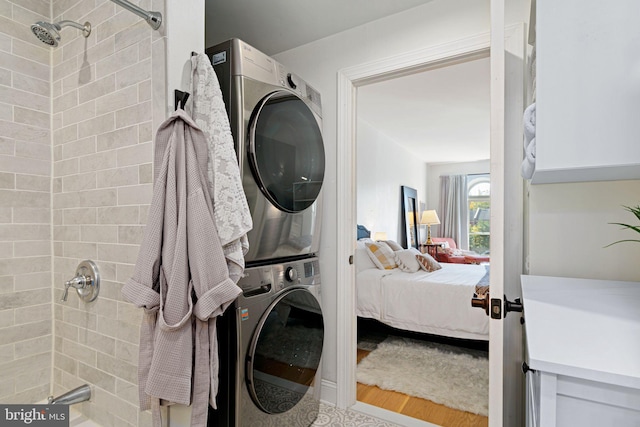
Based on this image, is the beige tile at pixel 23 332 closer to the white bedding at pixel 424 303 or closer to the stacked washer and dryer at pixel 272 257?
the stacked washer and dryer at pixel 272 257

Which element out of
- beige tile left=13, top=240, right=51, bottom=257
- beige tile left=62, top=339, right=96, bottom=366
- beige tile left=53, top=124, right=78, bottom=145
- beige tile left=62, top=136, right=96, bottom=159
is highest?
beige tile left=53, top=124, right=78, bottom=145

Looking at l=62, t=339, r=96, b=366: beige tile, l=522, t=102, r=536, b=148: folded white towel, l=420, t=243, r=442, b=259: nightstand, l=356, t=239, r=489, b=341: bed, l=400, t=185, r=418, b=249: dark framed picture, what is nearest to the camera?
l=522, t=102, r=536, b=148: folded white towel

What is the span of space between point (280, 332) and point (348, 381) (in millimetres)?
793

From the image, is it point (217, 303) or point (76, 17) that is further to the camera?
point (76, 17)

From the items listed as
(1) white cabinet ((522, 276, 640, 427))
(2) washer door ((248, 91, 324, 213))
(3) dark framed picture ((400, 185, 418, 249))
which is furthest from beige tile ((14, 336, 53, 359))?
(3) dark framed picture ((400, 185, 418, 249))

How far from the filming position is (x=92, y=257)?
4.76 feet

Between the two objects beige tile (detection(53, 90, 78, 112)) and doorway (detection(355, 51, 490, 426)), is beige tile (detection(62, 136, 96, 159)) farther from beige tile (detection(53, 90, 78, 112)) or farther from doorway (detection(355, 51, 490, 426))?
doorway (detection(355, 51, 490, 426))

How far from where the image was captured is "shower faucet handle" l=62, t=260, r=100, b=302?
1425mm

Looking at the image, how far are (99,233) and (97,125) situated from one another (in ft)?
1.52

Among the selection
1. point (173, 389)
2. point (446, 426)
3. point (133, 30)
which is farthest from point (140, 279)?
point (446, 426)

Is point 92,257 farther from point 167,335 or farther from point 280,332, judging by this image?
point 280,332

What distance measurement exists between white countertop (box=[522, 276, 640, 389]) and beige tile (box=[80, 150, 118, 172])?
59.8 inches

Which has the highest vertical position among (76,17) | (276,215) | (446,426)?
(76,17)

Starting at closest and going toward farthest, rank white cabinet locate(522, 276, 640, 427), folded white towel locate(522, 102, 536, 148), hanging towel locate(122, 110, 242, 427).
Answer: white cabinet locate(522, 276, 640, 427), folded white towel locate(522, 102, 536, 148), hanging towel locate(122, 110, 242, 427)
